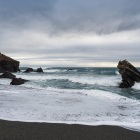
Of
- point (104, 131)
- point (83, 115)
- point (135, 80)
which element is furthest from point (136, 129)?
point (135, 80)

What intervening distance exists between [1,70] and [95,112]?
133ft

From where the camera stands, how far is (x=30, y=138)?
18.8 ft

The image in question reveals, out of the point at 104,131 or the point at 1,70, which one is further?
the point at 1,70

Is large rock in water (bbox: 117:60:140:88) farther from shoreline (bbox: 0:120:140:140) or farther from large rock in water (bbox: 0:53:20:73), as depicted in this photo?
large rock in water (bbox: 0:53:20:73)

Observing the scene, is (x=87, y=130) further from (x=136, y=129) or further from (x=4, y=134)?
(x=4, y=134)

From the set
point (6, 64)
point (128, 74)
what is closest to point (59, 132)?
point (128, 74)

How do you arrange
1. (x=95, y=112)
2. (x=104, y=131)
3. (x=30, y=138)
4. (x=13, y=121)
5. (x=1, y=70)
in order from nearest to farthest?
1. (x=30, y=138)
2. (x=104, y=131)
3. (x=13, y=121)
4. (x=95, y=112)
5. (x=1, y=70)

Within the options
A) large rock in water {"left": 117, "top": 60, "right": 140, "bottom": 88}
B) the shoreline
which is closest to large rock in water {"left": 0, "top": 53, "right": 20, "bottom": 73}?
large rock in water {"left": 117, "top": 60, "right": 140, "bottom": 88}

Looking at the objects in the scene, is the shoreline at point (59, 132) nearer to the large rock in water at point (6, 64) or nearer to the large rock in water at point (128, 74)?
the large rock in water at point (128, 74)

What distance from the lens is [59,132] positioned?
6379 millimetres

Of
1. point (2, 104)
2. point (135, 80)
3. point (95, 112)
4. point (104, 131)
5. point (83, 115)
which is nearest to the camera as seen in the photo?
point (104, 131)

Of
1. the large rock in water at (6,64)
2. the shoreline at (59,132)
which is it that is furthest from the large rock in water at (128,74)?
the large rock in water at (6,64)

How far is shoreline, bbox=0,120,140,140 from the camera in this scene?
593 cm

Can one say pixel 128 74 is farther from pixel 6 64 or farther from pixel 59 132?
pixel 6 64
